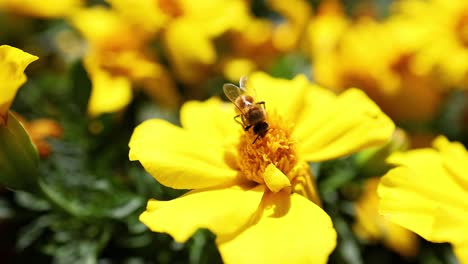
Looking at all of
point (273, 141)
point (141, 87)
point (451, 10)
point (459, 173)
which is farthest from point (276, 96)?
point (451, 10)

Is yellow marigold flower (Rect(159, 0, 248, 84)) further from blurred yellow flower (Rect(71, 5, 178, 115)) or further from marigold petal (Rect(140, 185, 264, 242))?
marigold petal (Rect(140, 185, 264, 242))

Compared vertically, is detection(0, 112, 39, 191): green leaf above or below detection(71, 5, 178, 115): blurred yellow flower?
above

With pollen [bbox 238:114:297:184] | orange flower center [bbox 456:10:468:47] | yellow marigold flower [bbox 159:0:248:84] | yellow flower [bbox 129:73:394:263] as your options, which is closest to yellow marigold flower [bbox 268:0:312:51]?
yellow marigold flower [bbox 159:0:248:84]

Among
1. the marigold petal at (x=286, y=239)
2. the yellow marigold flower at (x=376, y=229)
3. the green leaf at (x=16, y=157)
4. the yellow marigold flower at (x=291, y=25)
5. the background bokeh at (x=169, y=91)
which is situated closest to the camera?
the marigold petal at (x=286, y=239)

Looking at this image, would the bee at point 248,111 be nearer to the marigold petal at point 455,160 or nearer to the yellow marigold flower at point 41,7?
the marigold petal at point 455,160

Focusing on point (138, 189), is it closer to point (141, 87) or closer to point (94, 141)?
point (94, 141)

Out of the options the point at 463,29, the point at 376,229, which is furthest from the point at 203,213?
the point at 463,29

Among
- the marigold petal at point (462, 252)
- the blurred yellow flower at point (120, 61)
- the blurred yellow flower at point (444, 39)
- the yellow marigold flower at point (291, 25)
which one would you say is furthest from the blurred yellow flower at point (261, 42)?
the marigold petal at point (462, 252)
